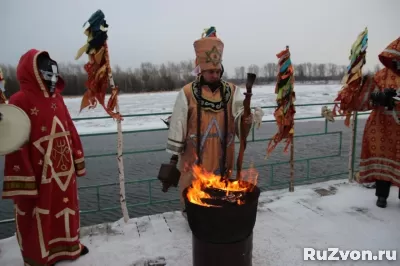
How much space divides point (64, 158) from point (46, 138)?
247 mm

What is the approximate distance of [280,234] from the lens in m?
3.39

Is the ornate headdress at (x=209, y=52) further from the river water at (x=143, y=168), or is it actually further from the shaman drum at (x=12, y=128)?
the river water at (x=143, y=168)

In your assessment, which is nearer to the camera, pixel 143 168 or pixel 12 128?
pixel 12 128

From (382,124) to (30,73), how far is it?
13.2 ft

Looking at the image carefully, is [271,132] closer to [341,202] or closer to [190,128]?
[341,202]

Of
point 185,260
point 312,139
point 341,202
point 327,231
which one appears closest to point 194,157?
point 185,260

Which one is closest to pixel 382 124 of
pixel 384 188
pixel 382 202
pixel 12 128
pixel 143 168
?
pixel 384 188

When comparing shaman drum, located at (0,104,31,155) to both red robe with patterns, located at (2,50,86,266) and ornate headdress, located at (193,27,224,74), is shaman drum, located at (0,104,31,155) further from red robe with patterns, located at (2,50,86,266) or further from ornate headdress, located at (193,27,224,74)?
ornate headdress, located at (193,27,224,74)

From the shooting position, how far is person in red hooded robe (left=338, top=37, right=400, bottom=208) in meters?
3.63

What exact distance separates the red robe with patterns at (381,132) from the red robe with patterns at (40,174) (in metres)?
3.58

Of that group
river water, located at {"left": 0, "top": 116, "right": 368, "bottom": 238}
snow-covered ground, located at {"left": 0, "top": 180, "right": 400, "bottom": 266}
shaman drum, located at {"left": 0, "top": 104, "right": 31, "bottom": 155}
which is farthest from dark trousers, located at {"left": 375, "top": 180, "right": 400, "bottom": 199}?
shaman drum, located at {"left": 0, "top": 104, "right": 31, "bottom": 155}

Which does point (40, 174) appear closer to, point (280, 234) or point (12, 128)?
point (12, 128)

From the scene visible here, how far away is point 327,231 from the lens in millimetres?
3428

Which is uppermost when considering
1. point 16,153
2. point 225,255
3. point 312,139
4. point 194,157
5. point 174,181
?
point 16,153
